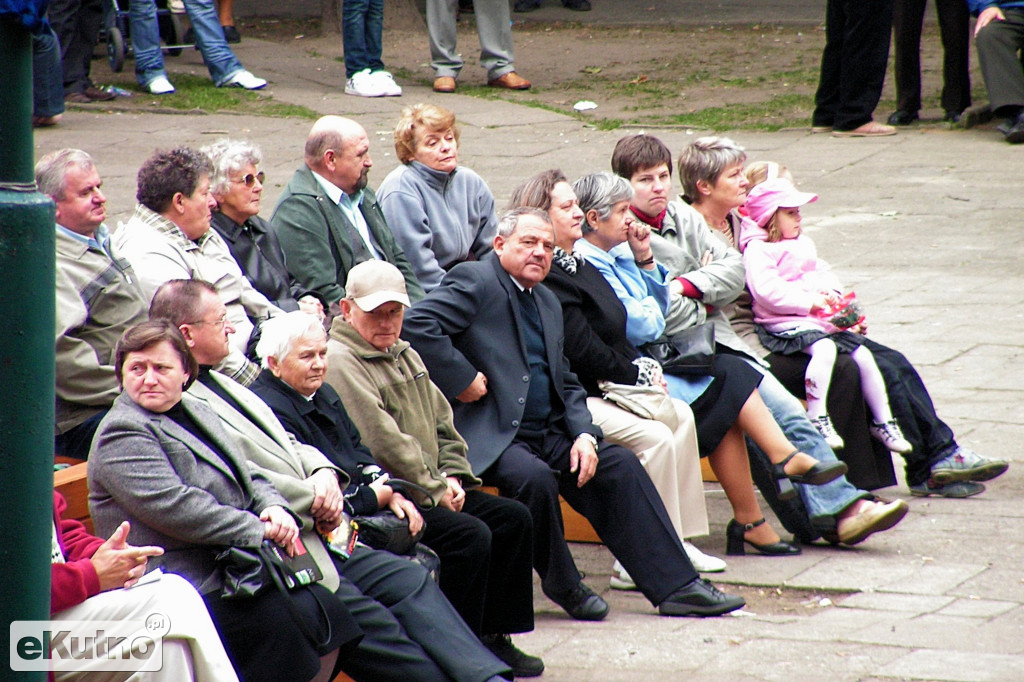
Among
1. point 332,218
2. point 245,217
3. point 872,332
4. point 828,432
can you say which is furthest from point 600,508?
point 872,332

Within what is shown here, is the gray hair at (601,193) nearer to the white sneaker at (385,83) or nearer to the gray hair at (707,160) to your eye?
the gray hair at (707,160)

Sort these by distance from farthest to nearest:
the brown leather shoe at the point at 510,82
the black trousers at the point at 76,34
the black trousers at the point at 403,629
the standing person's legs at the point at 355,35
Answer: the brown leather shoe at the point at 510,82 < the standing person's legs at the point at 355,35 < the black trousers at the point at 76,34 < the black trousers at the point at 403,629

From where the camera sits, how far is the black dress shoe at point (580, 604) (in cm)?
487

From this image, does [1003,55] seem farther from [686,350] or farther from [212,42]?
[212,42]

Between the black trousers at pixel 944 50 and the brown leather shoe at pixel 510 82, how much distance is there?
141 inches

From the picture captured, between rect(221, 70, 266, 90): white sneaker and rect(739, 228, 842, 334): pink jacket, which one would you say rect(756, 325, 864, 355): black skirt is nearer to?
rect(739, 228, 842, 334): pink jacket

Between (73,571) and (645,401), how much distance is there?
262 centimetres

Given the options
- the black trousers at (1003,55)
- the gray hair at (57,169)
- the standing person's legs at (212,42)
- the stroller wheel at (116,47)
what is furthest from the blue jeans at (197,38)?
the gray hair at (57,169)

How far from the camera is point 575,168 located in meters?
10.6

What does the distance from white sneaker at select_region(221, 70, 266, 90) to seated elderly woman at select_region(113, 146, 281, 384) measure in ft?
26.8

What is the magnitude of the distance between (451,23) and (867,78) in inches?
155

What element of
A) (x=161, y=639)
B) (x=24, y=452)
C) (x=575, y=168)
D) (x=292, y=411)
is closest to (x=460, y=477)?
(x=292, y=411)

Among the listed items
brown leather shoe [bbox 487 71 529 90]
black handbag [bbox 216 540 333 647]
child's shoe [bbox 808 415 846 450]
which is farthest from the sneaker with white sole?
brown leather shoe [bbox 487 71 529 90]

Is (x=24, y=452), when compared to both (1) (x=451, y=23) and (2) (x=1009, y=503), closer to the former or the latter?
(2) (x=1009, y=503)
